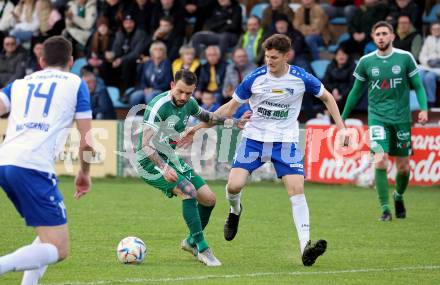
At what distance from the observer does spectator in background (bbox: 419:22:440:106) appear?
733 inches

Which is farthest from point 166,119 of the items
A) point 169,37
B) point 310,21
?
point 169,37

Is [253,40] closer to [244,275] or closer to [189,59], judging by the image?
[189,59]

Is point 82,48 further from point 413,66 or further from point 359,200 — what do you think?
point 413,66

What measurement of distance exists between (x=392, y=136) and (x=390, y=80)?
2.47 ft

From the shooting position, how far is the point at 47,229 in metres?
6.92

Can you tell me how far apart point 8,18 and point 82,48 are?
2.04 metres

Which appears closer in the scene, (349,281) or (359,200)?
(349,281)

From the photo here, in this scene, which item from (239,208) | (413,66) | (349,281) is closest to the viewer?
(349,281)

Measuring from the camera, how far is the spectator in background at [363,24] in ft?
64.3

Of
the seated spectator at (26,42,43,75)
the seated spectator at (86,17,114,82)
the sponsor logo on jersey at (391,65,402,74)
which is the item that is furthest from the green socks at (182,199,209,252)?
the seated spectator at (26,42,43,75)

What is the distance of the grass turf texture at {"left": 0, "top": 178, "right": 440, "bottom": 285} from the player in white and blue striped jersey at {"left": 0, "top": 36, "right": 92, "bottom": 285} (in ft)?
3.68

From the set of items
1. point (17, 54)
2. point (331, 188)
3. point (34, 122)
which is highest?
point (34, 122)

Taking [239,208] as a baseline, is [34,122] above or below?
above

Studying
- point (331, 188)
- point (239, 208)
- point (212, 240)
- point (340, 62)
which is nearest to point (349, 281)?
point (239, 208)
